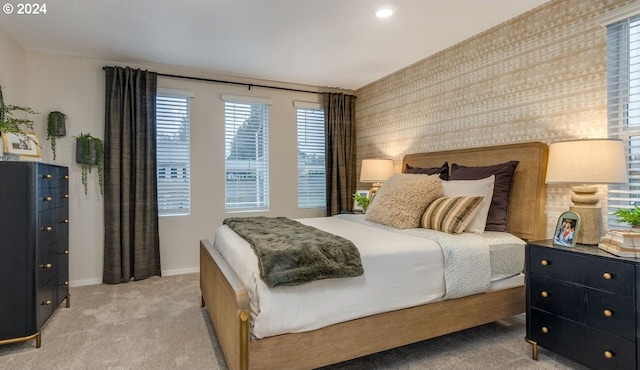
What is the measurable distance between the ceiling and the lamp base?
4.85 ft

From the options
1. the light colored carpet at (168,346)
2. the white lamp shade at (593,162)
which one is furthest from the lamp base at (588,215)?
the light colored carpet at (168,346)

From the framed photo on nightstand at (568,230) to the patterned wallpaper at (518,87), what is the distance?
44 cm

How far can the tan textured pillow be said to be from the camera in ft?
8.54

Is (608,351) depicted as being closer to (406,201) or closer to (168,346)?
(406,201)

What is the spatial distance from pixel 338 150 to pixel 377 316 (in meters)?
3.12

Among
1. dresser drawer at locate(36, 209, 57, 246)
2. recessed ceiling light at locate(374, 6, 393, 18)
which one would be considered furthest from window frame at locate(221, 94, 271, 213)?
recessed ceiling light at locate(374, 6, 393, 18)

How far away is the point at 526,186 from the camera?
2609 mm

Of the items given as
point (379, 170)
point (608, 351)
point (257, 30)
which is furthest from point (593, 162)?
point (257, 30)

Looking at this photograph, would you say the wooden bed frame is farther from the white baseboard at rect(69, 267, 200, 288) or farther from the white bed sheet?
the white baseboard at rect(69, 267, 200, 288)

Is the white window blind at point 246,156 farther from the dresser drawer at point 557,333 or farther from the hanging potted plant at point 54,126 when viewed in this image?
the dresser drawer at point 557,333

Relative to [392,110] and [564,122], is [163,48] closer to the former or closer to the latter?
[392,110]

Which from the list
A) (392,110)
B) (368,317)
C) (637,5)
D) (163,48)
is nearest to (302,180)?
(392,110)

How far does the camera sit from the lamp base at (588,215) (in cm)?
200

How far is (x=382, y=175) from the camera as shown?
402 centimetres
